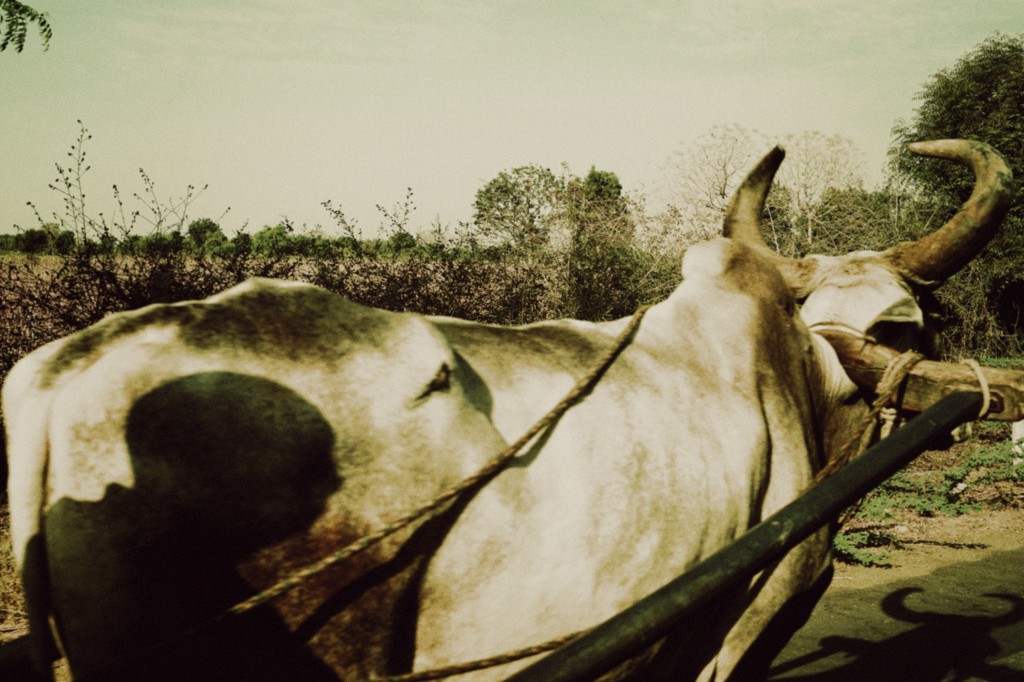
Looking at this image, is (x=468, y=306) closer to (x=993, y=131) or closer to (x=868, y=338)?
(x=868, y=338)

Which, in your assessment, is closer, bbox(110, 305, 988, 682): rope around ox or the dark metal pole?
bbox(110, 305, 988, 682): rope around ox

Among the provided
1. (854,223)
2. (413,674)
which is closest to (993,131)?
(854,223)

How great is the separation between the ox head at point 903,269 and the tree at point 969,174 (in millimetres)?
11010

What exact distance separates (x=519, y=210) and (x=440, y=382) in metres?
8.15

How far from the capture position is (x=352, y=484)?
1.52 metres

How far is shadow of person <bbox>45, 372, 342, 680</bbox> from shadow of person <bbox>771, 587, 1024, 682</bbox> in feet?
11.9

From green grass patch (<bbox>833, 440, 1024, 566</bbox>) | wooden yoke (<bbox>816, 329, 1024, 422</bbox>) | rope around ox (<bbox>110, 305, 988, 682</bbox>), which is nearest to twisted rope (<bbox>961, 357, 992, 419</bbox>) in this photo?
wooden yoke (<bbox>816, 329, 1024, 422</bbox>)

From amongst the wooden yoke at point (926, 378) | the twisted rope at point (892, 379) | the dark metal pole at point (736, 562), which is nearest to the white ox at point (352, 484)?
the dark metal pole at point (736, 562)

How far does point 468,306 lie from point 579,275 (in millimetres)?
1942

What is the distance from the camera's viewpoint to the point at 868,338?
2723 millimetres

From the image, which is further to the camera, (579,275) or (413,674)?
(579,275)

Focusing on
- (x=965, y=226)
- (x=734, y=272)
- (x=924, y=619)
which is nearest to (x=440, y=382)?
(x=734, y=272)

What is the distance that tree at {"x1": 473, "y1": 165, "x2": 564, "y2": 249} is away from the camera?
9.55 metres

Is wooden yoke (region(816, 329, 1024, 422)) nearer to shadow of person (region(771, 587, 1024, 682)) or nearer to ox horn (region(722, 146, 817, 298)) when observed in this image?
ox horn (region(722, 146, 817, 298))
